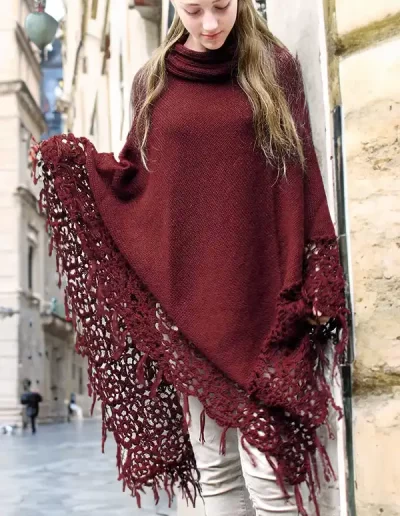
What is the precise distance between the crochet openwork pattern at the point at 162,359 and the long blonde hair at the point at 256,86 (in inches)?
8.9

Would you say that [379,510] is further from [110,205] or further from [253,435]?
[110,205]

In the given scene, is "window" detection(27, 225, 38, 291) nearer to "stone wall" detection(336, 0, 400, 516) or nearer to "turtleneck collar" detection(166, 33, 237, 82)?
"turtleneck collar" detection(166, 33, 237, 82)

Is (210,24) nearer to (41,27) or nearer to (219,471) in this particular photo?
(219,471)

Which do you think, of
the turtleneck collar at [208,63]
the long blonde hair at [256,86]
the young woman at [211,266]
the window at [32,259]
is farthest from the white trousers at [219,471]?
the window at [32,259]

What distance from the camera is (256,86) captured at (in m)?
2.21

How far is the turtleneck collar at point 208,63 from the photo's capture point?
2.27 meters

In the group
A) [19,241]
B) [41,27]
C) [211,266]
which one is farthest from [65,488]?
[19,241]

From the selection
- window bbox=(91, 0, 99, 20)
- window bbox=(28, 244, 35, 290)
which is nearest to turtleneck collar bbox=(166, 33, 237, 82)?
window bbox=(91, 0, 99, 20)

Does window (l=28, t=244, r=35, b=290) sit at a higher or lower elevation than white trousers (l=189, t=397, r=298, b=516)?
higher

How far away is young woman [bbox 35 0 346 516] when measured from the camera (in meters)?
2.09

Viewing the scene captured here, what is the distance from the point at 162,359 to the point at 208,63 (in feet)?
2.60

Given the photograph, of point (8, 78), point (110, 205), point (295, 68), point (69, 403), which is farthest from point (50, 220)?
point (69, 403)

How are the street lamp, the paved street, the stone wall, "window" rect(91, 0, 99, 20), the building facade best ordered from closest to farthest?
the stone wall → the paved street → the street lamp → "window" rect(91, 0, 99, 20) → the building facade

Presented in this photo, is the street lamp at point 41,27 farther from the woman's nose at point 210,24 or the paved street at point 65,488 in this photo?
the woman's nose at point 210,24
